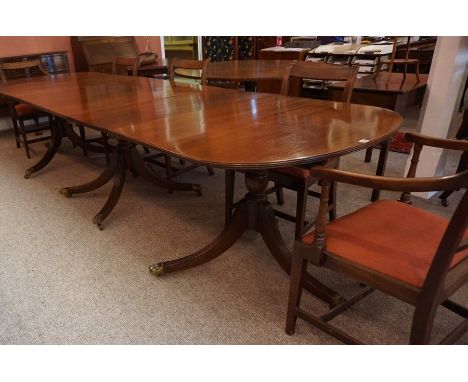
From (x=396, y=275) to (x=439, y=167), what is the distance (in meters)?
1.75

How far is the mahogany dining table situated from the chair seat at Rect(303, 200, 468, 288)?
258 millimetres

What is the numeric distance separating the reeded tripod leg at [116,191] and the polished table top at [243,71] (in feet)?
3.33

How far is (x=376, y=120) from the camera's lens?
1521mm

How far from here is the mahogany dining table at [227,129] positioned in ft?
4.07

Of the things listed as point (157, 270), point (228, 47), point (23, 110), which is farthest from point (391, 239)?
point (228, 47)

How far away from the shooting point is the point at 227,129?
4.87ft

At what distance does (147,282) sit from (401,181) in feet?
4.12

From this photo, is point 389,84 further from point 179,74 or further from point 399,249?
point 399,249

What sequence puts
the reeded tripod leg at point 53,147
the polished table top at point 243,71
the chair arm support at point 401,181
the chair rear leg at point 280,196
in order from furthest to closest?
the reeded tripod leg at point 53,147, the polished table top at point 243,71, the chair rear leg at point 280,196, the chair arm support at point 401,181

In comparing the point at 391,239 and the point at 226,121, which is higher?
the point at 226,121

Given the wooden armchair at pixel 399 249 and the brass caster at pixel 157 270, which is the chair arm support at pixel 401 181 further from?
the brass caster at pixel 157 270

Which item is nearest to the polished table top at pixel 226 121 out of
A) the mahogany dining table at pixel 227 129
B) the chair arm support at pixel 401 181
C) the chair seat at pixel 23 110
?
the mahogany dining table at pixel 227 129

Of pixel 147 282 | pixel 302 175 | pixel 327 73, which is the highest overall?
pixel 327 73

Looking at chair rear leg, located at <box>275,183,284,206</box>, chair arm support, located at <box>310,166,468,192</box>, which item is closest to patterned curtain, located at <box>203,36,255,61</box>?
chair rear leg, located at <box>275,183,284,206</box>
